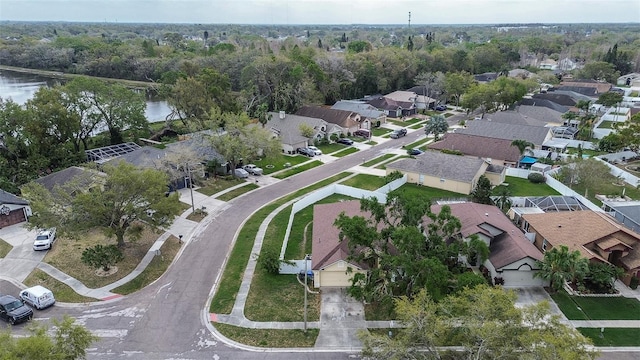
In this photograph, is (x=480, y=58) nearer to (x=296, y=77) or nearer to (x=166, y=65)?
(x=296, y=77)

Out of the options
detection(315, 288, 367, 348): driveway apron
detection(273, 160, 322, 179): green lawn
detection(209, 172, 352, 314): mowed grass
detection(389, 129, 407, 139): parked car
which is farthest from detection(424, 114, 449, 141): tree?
detection(315, 288, 367, 348): driveway apron


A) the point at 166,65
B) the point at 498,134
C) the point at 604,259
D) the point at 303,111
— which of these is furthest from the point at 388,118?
the point at 166,65

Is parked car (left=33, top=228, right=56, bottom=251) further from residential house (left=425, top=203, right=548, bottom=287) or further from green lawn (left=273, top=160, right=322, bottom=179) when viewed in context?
residential house (left=425, top=203, right=548, bottom=287)

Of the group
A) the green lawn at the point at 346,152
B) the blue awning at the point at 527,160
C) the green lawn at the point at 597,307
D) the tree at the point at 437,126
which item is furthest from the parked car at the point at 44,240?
the blue awning at the point at 527,160

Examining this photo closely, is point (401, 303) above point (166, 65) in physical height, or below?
below

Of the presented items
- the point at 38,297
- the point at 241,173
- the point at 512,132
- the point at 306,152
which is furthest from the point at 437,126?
the point at 38,297

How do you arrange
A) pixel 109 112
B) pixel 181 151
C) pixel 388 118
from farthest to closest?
pixel 388 118 < pixel 109 112 < pixel 181 151

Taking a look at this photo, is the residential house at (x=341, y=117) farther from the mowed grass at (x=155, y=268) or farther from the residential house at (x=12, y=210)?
the residential house at (x=12, y=210)

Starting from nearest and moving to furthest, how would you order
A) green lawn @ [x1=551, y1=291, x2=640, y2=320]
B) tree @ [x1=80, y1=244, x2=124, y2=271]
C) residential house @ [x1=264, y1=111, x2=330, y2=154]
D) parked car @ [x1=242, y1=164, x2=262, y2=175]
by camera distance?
green lawn @ [x1=551, y1=291, x2=640, y2=320], tree @ [x1=80, y1=244, x2=124, y2=271], parked car @ [x1=242, y1=164, x2=262, y2=175], residential house @ [x1=264, y1=111, x2=330, y2=154]

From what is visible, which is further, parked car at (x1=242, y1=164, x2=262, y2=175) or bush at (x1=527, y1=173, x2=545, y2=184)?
parked car at (x1=242, y1=164, x2=262, y2=175)
